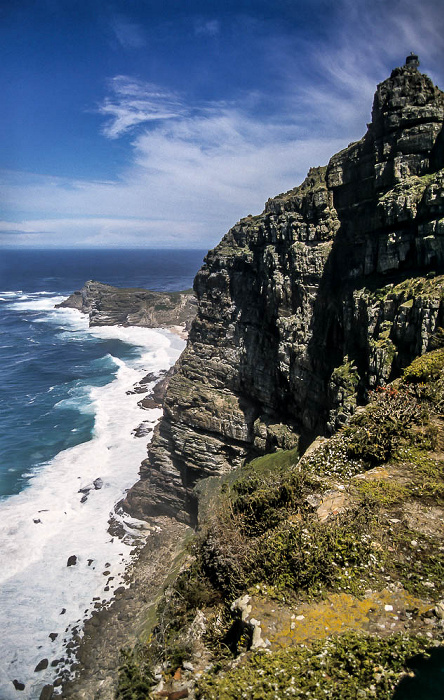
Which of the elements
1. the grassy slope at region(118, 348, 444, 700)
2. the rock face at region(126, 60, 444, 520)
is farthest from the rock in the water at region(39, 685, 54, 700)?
the grassy slope at region(118, 348, 444, 700)

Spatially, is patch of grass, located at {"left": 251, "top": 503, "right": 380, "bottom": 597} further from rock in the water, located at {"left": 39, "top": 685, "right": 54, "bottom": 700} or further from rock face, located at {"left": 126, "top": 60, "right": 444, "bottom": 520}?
rock in the water, located at {"left": 39, "top": 685, "right": 54, "bottom": 700}

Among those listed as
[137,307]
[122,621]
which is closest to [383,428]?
[122,621]

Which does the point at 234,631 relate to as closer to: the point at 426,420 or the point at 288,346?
the point at 426,420

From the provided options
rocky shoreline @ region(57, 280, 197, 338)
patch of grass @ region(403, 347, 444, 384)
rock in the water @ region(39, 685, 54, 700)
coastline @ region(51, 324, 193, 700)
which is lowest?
rock in the water @ region(39, 685, 54, 700)

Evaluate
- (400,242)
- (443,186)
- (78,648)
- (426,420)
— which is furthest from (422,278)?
(78,648)

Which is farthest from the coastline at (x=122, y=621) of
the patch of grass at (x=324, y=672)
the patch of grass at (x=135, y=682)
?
the patch of grass at (x=324, y=672)

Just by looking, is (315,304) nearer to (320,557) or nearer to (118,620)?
(320,557)
